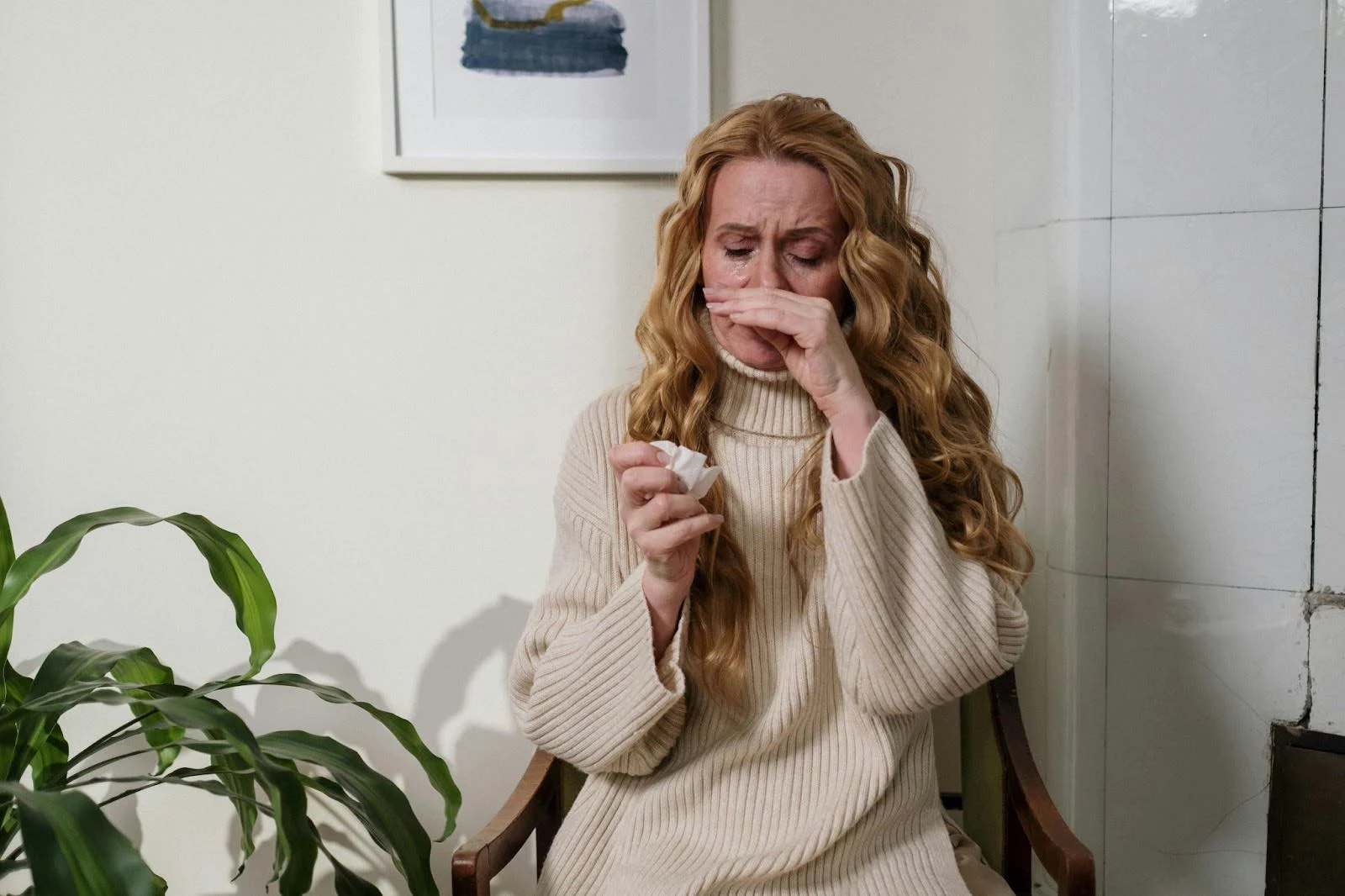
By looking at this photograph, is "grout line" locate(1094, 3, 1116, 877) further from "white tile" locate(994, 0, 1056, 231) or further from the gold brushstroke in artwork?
the gold brushstroke in artwork

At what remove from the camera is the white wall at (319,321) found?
1.63 metres

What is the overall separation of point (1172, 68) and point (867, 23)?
453mm

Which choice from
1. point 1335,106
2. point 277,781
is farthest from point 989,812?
point 1335,106

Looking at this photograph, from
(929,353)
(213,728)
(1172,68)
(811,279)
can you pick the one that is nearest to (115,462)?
(213,728)

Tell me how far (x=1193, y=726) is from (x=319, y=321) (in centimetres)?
144

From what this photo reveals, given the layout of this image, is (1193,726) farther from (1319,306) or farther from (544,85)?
(544,85)

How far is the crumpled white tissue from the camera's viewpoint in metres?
1.17

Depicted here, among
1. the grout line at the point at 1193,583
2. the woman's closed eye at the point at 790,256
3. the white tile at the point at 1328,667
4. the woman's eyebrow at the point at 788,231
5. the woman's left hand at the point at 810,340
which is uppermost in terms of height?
the woman's eyebrow at the point at 788,231

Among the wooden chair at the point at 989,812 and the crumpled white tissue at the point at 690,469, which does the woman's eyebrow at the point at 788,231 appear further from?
the wooden chair at the point at 989,812

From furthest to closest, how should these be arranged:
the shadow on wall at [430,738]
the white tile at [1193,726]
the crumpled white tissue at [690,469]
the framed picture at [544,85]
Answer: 1. the shadow on wall at [430,738]
2. the framed picture at [544,85]
3. the white tile at [1193,726]
4. the crumpled white tissue at [690,469]

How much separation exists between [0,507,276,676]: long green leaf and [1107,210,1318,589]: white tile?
1212 millimetres

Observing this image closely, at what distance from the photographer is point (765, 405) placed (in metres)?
1.38

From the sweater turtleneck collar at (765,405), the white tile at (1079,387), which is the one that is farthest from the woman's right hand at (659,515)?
the white tile at (1079,387)

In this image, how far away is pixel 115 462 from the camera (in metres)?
1.69
